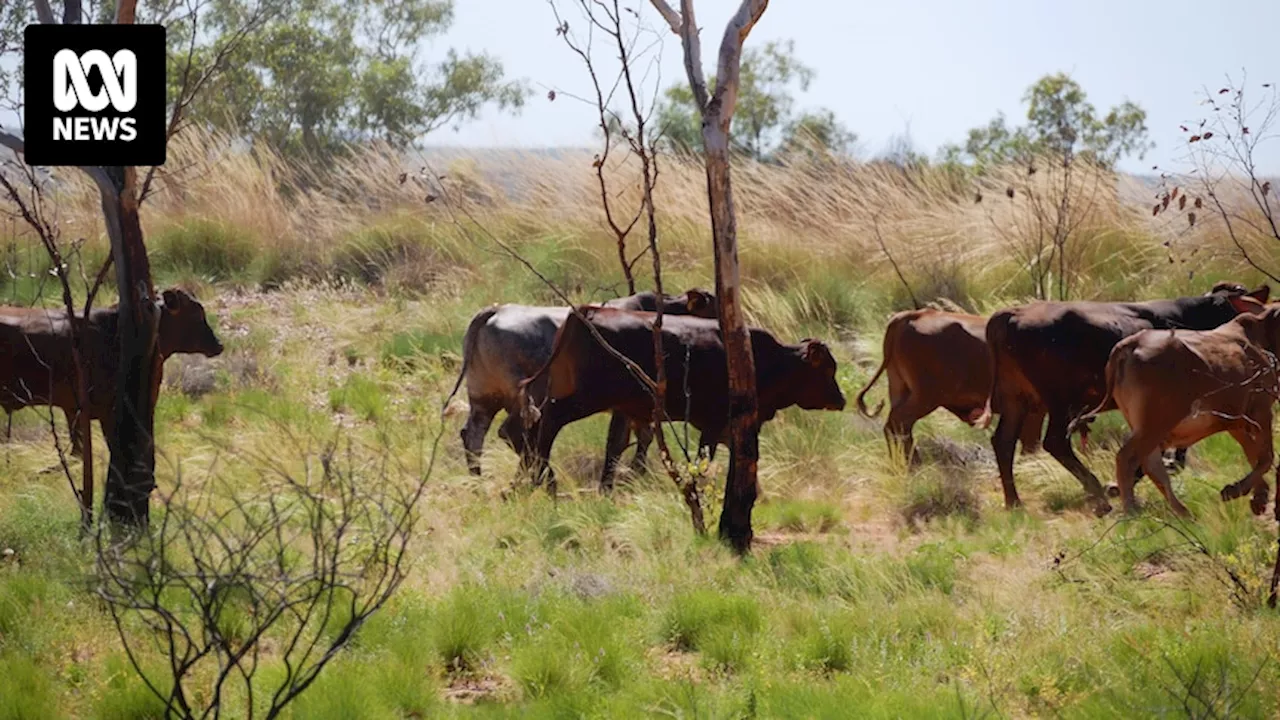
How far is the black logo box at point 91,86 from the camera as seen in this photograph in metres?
8.31

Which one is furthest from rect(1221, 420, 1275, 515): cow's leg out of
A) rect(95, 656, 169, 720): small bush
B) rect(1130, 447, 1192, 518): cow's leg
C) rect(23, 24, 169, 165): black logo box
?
rect(23, 24, 169, 165): black logo box

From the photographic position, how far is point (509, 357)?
11.3m

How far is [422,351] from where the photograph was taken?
14883mm

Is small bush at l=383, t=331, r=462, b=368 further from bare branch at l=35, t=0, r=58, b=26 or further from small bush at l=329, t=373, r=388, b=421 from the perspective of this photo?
bare branch at l=35, t=0, r=58, b=26

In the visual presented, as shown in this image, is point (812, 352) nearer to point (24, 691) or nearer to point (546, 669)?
point (546, 669)

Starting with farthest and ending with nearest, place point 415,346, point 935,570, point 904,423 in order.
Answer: point 415,346
point 904,423
point 935,570

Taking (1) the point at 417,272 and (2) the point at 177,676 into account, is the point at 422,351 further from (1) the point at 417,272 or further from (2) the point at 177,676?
(2) the point at 177,676

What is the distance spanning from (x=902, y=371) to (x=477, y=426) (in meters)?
3.10

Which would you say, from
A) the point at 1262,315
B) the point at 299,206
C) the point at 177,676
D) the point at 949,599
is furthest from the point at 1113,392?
the point at 299,206

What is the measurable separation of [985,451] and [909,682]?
5.46 m

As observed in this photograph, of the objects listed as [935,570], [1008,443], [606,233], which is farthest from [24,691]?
[606,233]

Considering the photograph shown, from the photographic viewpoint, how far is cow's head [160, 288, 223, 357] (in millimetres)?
11984

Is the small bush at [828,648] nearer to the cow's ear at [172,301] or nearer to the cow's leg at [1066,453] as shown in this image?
the cow's leg at [1066,453]

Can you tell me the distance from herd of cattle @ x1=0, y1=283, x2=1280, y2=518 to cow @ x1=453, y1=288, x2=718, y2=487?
13 mm
